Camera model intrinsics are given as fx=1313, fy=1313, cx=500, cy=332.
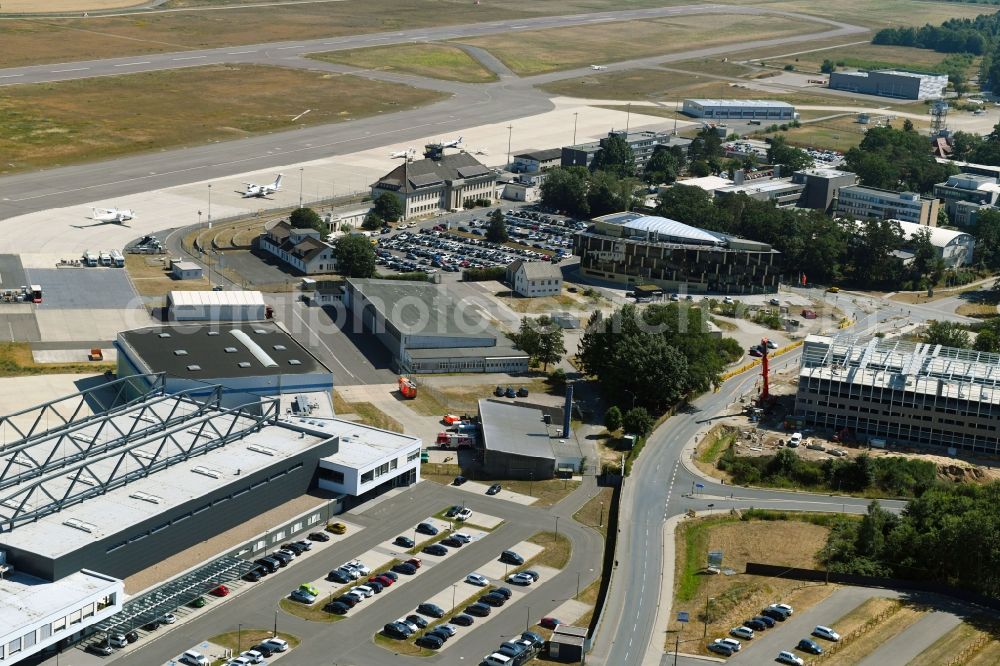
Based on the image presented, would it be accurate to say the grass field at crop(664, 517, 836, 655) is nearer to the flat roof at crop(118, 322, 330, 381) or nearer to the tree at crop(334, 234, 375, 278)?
the flat roof at crop(118, 322, 330, 381)

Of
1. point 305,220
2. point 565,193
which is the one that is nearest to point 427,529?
point 305,220

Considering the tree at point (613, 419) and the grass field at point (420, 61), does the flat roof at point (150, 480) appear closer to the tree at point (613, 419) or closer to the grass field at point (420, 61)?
the tree at point (613, 419)

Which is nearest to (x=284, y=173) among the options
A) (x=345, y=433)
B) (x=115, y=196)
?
(x=115, y=196)

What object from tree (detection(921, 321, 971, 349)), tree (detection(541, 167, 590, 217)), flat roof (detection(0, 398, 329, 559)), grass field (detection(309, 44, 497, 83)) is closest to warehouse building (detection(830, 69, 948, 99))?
grass field (detection(309, 44, 497, 83))

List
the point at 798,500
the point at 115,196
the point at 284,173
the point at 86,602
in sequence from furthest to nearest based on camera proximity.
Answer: the point at 284,173
the point at 115,196
the point at 798,500
the point at 86,602

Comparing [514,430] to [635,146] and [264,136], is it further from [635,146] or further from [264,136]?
[264,136]

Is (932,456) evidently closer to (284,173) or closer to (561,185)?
(561,185)
